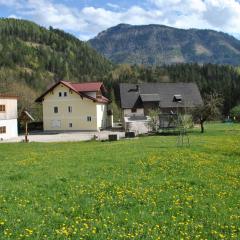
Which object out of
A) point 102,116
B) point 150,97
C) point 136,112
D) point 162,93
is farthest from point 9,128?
point 162,93

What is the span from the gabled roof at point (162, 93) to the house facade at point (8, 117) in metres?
35.1

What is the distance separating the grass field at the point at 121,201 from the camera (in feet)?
33.9

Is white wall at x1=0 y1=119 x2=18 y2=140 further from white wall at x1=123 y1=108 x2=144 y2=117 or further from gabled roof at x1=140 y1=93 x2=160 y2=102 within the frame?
gabled roof at x1=140 y1=93 x2=160 y2=102

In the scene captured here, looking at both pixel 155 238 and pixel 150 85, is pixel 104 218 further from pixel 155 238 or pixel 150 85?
pixel 150 85

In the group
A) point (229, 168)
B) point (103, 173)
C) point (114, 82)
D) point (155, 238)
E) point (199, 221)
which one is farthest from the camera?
point (114, 82)

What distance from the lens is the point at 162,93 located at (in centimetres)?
9569

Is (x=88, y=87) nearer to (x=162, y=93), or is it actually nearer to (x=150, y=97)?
(x=150, y=97)

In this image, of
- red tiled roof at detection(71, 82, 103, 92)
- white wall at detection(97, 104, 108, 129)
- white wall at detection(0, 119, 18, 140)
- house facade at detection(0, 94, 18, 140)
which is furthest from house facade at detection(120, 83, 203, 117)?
house facade at detection(0, 94, 18, 140)

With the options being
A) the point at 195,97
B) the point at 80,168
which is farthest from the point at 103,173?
the point at 195,97

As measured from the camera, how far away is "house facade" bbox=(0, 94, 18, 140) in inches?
2291

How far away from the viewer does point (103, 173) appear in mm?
19453

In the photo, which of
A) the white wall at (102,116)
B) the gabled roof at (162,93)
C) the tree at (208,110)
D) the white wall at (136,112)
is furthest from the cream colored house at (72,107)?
the tree at (208,110)

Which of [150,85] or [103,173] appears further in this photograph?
[150,85]

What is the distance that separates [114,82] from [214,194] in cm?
14411
